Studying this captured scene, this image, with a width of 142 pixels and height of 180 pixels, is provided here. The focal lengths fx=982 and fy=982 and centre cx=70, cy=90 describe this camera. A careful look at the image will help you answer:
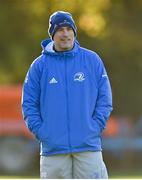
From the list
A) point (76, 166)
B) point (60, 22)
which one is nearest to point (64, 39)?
point (60, 22)

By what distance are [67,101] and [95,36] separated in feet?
55.2

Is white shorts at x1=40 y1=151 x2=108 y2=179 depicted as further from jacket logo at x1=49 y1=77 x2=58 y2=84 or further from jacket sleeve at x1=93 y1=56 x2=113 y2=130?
jacket logo at x1=49 y1=77 x2=58 y2=84

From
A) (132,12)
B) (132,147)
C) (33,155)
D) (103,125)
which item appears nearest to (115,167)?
(132,147)

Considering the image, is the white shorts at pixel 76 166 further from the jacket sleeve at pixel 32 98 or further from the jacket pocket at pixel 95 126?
the jacket sleeve at pixel 32 98

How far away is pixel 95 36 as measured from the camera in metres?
24.8

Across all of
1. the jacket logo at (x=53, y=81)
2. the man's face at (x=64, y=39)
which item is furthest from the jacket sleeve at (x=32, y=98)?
the man's face at (x=64, y=39)

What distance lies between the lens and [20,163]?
21422 millimetres

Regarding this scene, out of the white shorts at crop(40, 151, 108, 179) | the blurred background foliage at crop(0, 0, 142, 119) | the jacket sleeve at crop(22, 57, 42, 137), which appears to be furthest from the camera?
the blurred background foliage at crop(0, 0, 142, 119)

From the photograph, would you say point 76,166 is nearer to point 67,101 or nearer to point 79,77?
point 67,101

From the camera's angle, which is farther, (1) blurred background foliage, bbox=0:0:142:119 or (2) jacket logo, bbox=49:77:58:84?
(1) blurred background foliage, bbox=0:0:142:119

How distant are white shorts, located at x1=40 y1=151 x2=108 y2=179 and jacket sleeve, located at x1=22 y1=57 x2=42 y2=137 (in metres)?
0.30

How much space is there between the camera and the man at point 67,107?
26.4 ft

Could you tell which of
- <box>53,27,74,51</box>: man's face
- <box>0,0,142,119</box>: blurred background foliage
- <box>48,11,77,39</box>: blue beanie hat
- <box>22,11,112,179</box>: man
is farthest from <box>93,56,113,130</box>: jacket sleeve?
<box>0,0,142,119</box>: blurred background foliage

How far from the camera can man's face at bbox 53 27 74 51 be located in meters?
8.16
